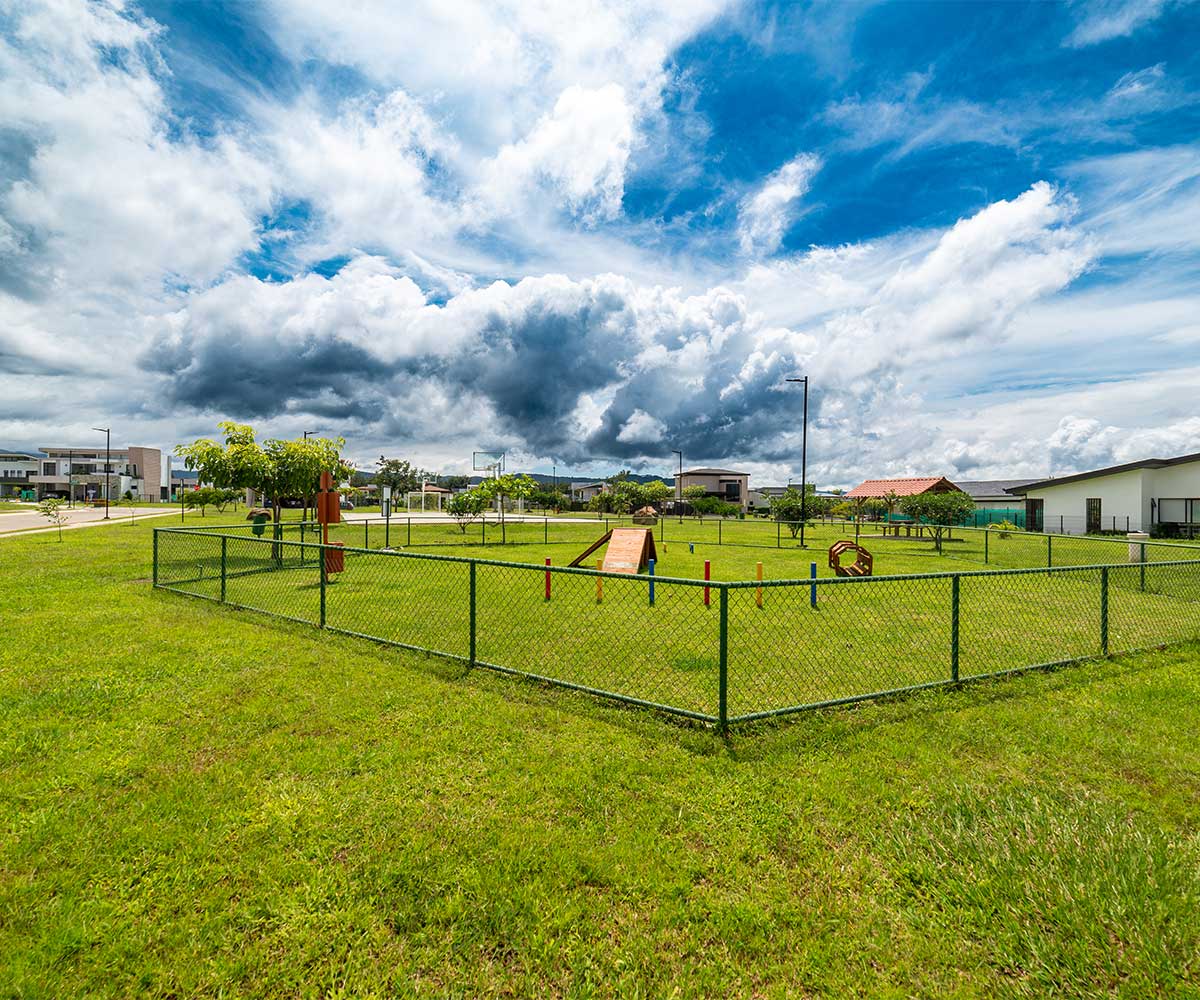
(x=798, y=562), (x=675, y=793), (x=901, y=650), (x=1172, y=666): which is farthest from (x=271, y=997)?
(x=798, y=562)

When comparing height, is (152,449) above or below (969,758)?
above

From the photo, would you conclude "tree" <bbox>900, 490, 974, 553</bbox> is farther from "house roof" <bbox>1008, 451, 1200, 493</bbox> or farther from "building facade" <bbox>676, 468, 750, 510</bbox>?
"building facade" <bbox>676, 468, 750, 510</bbox>

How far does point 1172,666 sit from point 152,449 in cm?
13793

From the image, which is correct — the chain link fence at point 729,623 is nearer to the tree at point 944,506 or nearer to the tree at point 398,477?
the tree at point 944,506

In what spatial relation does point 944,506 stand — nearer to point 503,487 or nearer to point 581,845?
point 503,487

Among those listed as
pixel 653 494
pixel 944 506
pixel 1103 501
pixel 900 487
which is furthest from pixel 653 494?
pixel 1103 501

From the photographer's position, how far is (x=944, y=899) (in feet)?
9.21

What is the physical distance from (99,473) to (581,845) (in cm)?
13200

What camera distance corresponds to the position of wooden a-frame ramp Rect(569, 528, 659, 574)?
12945 mm

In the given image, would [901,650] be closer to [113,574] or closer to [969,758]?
[969,758]

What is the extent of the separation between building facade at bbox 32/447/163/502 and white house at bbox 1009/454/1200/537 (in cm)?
11937

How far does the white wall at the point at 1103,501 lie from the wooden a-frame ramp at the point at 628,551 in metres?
34.8

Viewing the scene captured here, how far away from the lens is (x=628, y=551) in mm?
13484

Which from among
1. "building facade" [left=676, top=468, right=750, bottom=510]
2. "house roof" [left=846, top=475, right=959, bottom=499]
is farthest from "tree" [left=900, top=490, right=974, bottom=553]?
"building facade" [left=676, top=468, right=750, bottom=510]
